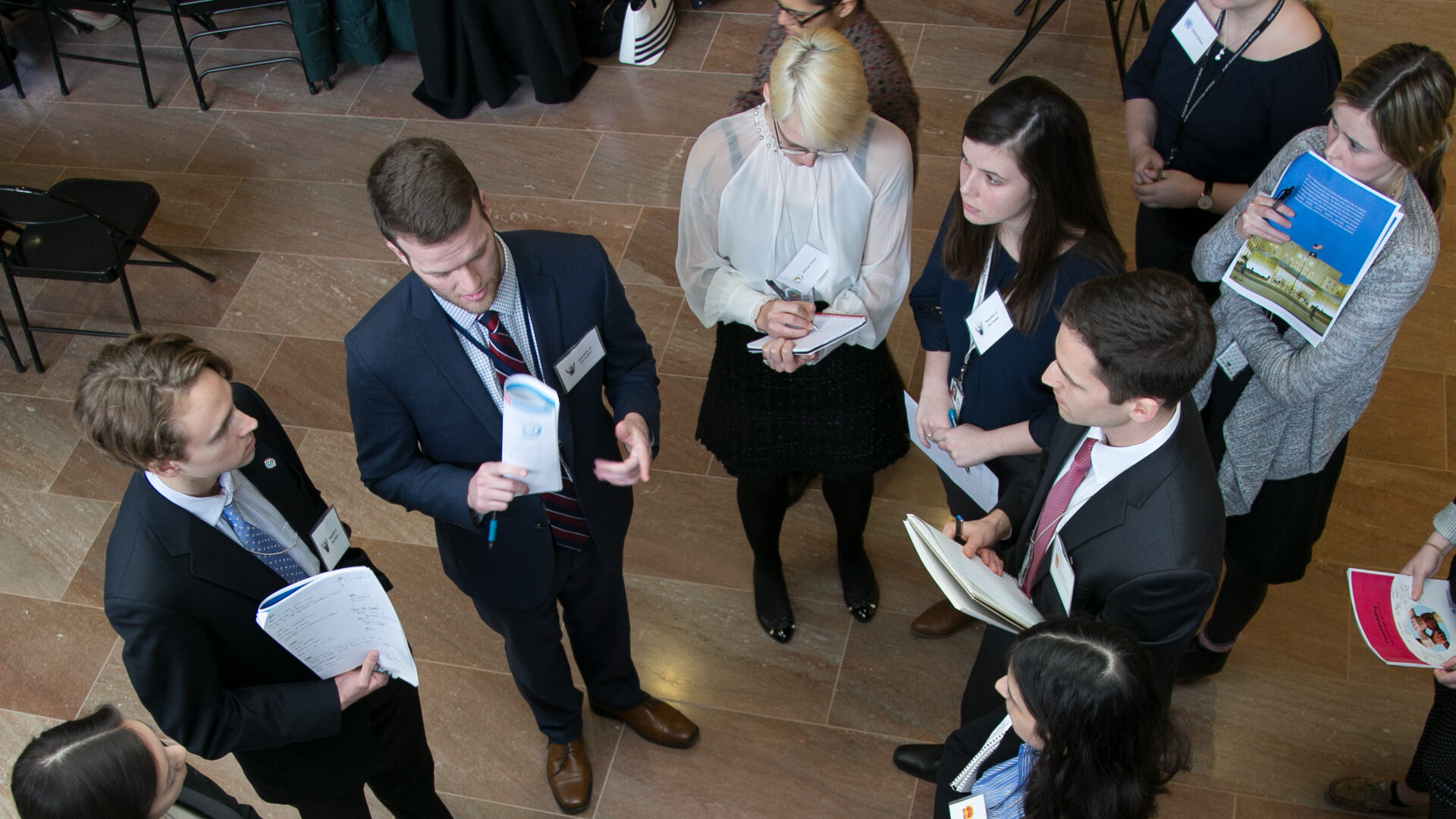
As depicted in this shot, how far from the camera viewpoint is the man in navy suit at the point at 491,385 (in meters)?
1.96

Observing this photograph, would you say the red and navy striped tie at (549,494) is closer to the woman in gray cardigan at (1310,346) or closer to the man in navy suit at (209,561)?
the man in navy suit at (209,561)

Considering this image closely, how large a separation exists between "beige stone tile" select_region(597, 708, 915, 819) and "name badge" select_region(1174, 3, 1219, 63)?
77.3 inches

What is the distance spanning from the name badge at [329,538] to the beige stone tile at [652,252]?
209 cm

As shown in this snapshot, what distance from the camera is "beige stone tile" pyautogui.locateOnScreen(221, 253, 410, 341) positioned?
13.9ft

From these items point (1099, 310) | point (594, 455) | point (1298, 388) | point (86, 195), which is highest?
point (1099, 310)

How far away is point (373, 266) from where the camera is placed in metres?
4.40

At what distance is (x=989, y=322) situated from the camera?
2.38 metres

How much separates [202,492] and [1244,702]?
2.67m

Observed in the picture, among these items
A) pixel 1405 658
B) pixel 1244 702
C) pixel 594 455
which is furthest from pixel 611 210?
pixel 1405 658

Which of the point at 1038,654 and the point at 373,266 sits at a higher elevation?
the point at 1038,654

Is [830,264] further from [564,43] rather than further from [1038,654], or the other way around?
[564,43]

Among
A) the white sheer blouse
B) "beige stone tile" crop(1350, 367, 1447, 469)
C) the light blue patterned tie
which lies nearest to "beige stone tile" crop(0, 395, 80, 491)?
the light blue patterned tie

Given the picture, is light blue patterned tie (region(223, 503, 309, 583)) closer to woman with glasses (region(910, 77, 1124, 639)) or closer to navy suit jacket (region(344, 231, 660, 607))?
navy suit jacket (region(344, 231, 660, 607))

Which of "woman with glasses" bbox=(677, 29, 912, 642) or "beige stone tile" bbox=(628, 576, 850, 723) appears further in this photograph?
"beige stone tile" bbox=(628, 576, 850, 723)
